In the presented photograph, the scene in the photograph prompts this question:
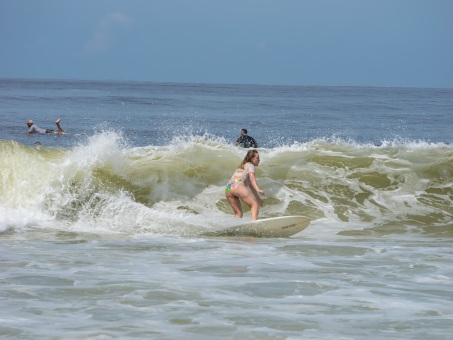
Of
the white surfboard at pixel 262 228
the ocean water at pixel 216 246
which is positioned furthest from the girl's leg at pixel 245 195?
the white surfboard at pixel 262 228

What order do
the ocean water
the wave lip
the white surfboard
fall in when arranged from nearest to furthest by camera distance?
the ocean water
the white surfboard
the wave lip

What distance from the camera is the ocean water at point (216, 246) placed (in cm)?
772

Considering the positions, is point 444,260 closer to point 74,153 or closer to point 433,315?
point 433,315

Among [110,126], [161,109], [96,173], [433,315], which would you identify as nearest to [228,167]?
[96,173]

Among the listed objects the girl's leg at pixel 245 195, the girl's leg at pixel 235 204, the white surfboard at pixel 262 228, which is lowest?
the white surfboard at pixel 262 228

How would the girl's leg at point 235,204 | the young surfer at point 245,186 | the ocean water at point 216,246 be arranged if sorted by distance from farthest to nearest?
the girl's leg at point 235,204
the young surfer at point 245,186
the ocean water at point 216,246

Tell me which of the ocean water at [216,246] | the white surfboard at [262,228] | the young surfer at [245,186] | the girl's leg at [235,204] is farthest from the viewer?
the girl's leg at [235,204]

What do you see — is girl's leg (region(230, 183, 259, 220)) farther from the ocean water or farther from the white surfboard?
the white surfboard

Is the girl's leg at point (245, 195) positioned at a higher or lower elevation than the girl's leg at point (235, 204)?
higher

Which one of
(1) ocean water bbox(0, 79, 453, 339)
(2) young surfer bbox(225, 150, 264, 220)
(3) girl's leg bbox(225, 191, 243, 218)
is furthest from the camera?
(3) girl's leg bbox(225, 191, 243, 218)

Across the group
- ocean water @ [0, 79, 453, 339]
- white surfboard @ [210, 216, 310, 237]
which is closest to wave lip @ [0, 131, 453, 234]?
ocean water @ [0, 79, 453, 339]

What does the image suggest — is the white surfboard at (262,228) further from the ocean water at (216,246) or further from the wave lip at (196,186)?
the wave lip at (196,186)

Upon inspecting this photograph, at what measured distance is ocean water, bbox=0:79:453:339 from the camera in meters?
7.72

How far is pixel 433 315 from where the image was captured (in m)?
7.98
